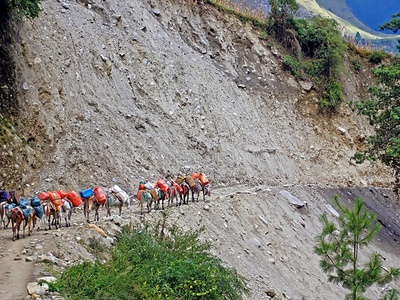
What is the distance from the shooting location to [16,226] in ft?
37.6

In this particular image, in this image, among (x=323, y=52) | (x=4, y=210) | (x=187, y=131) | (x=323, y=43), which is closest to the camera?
(x=4, y=210)

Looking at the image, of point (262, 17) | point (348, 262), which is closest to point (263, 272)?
point (348, 262)

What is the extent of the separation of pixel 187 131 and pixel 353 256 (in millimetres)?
15372

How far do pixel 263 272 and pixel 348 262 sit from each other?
4074mm

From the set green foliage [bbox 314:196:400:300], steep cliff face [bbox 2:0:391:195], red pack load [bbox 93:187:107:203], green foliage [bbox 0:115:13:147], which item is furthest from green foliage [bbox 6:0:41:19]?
green foliage [bbox 314:196:400:300]

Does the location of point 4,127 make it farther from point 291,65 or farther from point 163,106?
point 291,65

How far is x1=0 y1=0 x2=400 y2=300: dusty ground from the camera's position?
15539 mm

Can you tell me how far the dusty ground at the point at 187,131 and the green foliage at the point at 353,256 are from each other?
2.68 meters

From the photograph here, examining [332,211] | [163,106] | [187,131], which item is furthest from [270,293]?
[163,106]

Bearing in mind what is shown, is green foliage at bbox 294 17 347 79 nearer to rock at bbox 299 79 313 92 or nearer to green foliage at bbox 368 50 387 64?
rock at bbox 299 79 313 92

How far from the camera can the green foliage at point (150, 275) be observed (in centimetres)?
820

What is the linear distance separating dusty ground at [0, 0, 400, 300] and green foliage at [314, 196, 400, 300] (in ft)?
8.80

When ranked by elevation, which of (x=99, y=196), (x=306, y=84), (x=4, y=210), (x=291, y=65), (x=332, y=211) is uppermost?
(x=291, y=65)

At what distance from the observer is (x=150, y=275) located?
9.17 metres
